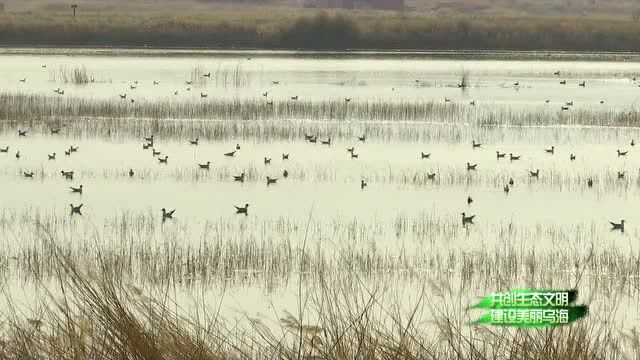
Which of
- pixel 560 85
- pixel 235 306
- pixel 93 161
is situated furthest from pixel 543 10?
pixel 235 306

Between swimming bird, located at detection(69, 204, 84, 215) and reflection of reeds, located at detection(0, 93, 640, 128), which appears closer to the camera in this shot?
swimming bird, located at detection(69, 204, 84, 215)

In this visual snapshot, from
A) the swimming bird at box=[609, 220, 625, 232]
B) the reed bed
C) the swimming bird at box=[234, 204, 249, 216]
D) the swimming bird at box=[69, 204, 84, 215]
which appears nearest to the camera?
the reed bed

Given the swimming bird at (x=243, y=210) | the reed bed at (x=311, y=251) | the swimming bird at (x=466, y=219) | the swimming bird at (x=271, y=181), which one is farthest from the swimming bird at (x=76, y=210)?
the swimming bird at (x=466, y=219)

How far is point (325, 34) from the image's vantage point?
77.1 m

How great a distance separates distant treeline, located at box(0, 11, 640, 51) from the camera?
77.1 m

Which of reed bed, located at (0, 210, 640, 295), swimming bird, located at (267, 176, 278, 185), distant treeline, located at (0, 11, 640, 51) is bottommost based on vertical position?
distant treeline, located at (0, 11, 640, 51)

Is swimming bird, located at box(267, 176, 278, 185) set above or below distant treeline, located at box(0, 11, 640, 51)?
above

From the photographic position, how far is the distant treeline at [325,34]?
77062 mm

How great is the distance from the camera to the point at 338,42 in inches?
3046

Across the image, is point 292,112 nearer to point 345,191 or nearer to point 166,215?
point 345,191

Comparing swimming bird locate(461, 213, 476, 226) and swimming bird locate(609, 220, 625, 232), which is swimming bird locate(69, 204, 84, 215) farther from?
swimming bird locate(609, 220, 625, 232)

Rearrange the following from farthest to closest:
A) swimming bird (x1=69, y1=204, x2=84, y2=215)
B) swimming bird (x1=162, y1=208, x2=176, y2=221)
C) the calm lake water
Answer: swimming bird (x1=69, y1=204, x2=84, y2=215), swimming bird (x1=162, y1=208, x2=176, y2=221), the calm lake water

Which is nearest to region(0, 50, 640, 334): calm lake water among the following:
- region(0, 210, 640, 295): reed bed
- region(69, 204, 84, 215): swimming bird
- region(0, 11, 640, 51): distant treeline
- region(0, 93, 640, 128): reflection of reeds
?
region(0, 210, 640, 295): reed bed

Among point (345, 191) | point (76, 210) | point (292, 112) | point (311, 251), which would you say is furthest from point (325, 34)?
point (311, 251)
